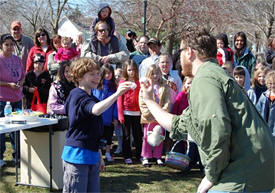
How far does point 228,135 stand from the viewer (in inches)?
81.3

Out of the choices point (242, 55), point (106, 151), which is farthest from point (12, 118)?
point (242, 55)

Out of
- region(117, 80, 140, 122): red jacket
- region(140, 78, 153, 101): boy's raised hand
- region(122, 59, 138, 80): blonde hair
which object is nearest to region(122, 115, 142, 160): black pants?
region(117, 80, 140, 122): red jacket

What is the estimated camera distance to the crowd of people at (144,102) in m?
2.12

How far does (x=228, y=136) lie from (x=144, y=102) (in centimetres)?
183

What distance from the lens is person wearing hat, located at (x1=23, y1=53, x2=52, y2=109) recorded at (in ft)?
19.3

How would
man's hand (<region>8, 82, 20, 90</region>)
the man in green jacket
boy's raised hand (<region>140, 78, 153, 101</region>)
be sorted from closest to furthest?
the man in green jacket → boy's raised hand (<region>140, 78, 153, 101</region>) → man's hand (<region>8, 82, 20, 90</region>)

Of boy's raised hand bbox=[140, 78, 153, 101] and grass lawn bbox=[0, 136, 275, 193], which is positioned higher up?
boy's raised hand bbox=[140, 78, 153, 101]

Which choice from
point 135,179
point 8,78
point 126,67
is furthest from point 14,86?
point 135,179

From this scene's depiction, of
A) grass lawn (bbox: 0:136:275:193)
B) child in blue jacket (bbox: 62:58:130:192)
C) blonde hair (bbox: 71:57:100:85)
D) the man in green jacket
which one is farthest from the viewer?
grass lawn (bbox: 0:136:275:193)

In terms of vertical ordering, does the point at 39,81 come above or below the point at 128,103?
above

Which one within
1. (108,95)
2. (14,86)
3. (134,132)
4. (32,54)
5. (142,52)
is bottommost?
(134,132)

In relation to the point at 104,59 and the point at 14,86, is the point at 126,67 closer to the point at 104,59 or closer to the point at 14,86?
the point at 104,59

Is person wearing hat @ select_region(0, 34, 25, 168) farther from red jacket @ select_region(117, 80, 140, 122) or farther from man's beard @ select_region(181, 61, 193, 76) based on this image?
man's beard @ select_region(181, 61, 193, 76)

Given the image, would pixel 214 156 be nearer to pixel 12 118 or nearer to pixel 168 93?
pixel 12 118
